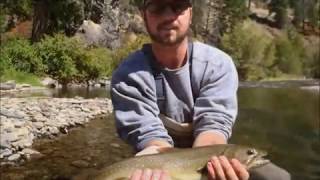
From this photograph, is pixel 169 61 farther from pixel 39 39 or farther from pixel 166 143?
pixel 39 39

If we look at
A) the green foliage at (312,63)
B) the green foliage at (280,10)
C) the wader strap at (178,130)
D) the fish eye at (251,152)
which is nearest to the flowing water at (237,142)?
the wader strap at (178,130)

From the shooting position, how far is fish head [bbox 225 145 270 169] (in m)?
2.40

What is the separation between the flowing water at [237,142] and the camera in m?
10.0

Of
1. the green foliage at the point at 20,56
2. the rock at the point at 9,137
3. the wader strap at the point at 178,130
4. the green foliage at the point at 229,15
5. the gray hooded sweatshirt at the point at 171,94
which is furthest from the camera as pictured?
the green foliage at the point at 229,15

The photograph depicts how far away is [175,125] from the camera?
2.93 meters

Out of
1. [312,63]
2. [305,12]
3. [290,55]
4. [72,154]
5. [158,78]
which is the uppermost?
[158,78]

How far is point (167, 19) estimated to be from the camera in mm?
2660

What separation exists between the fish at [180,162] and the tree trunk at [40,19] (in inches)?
89.3

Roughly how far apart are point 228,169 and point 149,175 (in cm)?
32

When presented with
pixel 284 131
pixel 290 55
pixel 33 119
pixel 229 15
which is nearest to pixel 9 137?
pixel 33 119

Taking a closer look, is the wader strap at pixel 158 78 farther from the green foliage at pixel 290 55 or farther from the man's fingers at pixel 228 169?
the green foliage at pixel 290 55

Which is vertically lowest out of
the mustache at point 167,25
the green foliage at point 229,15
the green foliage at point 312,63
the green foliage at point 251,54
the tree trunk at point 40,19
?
the green foliage at point 312,63

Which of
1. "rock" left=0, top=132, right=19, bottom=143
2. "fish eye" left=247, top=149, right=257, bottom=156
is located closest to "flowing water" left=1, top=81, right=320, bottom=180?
"rock" left=0, top=132, right=19, bottom=143

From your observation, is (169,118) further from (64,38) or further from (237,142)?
(237,142)
